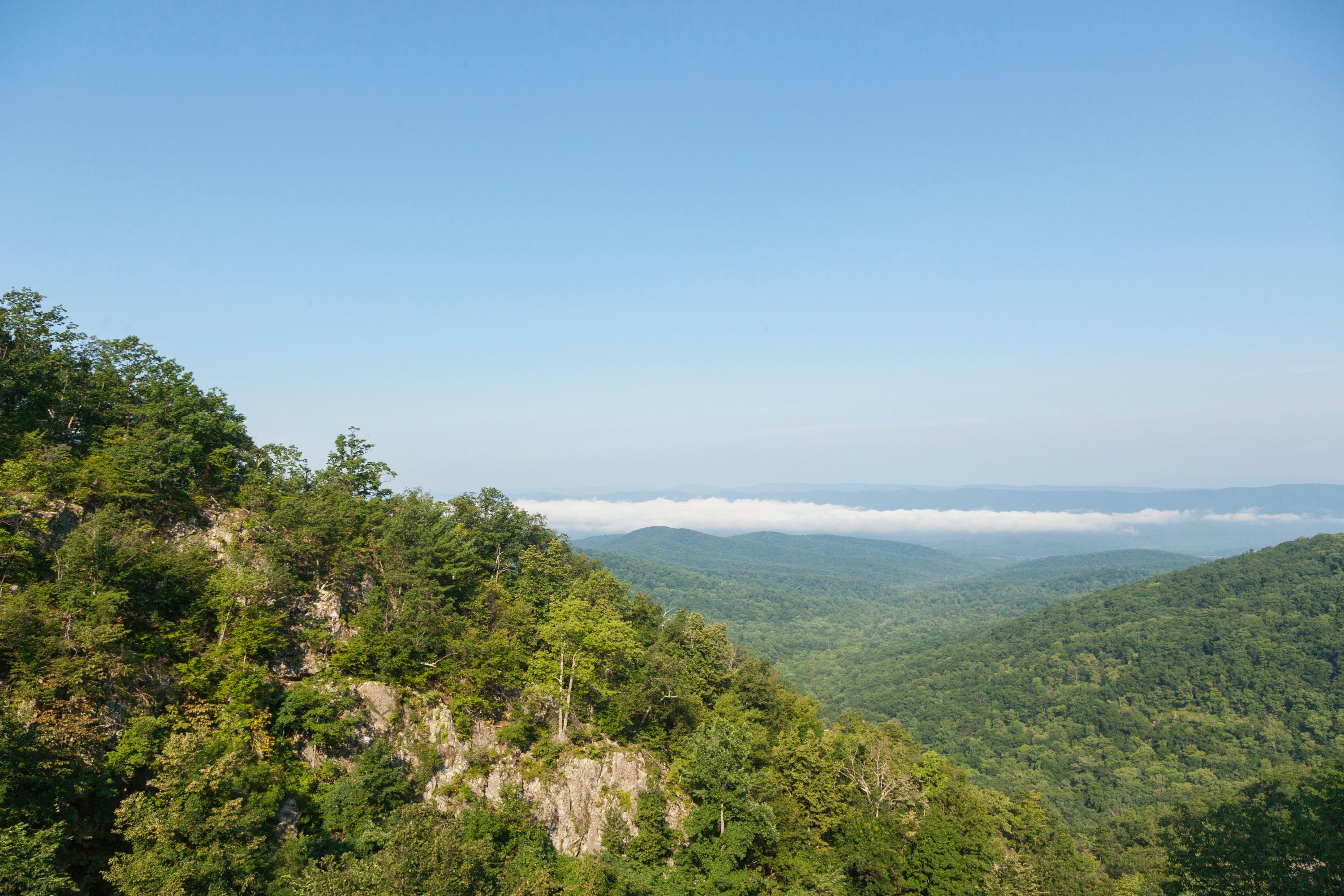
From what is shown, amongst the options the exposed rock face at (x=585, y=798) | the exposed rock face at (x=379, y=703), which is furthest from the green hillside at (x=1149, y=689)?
the exposed rock face at (x=379, y=703)

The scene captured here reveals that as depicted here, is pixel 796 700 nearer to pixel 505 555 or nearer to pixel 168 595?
pixel 505 555

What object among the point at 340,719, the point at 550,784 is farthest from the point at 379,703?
the point at 550,784

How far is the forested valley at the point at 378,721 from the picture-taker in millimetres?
Answer: 18516

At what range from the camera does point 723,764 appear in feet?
95.2

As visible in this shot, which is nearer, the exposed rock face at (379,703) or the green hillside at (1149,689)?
the exposed rock face at (379,703)

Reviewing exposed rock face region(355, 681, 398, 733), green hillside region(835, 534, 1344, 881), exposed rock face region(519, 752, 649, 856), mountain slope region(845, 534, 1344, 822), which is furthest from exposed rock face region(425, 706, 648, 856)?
green hillside region(835, 534, 1344, 881)

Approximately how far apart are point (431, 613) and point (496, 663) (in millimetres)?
4732

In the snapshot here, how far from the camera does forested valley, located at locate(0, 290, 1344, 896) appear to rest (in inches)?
729

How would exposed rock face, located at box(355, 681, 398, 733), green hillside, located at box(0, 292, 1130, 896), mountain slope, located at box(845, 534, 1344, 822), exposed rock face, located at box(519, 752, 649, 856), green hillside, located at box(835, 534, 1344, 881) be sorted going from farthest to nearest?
mountain slope, located at box(845, 534, 1344, 822) → green hillside, located at box(835, 534, 1344, 881) → exposed rock face, located at box(519, 752, 649, 856) → exposed rock face, located at box(355, 681, 398, 733) → green hillside, located at box(0, 292, 1130, 896)

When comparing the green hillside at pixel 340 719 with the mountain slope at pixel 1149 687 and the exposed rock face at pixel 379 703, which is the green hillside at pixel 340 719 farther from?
the mountain slope at pixel 1149 687

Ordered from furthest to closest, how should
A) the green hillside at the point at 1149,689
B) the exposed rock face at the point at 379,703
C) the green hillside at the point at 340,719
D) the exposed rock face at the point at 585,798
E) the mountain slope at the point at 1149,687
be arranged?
the mountain slope at the point at 1149,687 < the green hillside at the point at 1149,689 < the exposed rock face at the point at 585,798 < the exposed rock face at the point at 379,703 < the green hillside at the point at 340,719

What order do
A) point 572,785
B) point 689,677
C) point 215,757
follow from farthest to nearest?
point 689,677 < point 572,785 < point 215,757

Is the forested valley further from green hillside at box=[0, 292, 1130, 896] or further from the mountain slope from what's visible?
the mountain slope

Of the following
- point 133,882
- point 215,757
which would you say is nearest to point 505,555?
point 215,757
